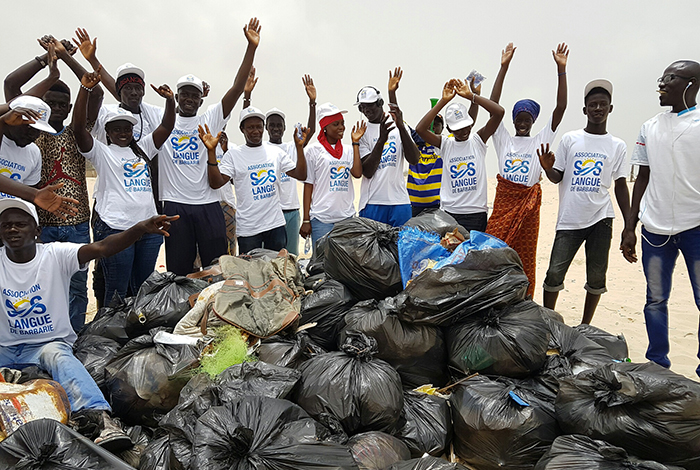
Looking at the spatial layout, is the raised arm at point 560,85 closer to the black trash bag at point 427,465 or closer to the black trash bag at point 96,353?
the black trash bag at point 427,465

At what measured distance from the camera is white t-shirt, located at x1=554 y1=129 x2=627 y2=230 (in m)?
3.74

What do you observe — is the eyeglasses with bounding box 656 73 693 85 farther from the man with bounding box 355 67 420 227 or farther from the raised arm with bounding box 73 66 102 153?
the raised arm with bounding box 73 66 102 153

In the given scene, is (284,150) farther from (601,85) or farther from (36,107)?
(601,85)

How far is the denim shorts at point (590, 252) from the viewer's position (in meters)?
3.78

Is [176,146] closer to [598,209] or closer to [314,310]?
[314,310]

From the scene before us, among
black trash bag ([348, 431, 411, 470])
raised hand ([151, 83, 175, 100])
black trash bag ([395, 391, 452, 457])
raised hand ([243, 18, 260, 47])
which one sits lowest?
black trash bag ([395, 391, 452, 457])

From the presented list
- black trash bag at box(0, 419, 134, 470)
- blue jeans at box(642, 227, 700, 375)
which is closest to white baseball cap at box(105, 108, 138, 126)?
black trash bag at box(0, 419, 134, 470)

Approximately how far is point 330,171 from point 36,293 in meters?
2.57

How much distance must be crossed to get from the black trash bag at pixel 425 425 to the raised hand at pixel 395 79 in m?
3.00

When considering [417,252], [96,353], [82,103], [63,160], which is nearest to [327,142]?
[417,252]

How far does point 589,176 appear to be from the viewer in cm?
377

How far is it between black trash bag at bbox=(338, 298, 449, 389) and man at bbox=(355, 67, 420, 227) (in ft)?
5.51

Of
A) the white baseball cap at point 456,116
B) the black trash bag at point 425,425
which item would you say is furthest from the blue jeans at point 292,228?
the black trash bag at point 425,425

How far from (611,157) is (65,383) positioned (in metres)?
4.15
